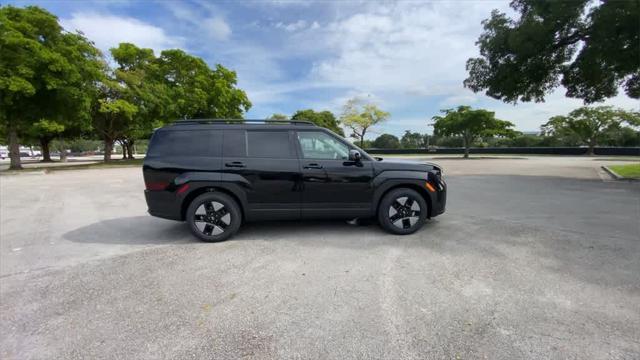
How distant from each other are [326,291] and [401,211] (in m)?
2.32

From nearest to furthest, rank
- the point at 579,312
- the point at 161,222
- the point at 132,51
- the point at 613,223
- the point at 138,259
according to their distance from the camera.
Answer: the point at 579,312 → the point at 138,259 → the point at 613,223 → the point at 161,222 → the point at 132,51

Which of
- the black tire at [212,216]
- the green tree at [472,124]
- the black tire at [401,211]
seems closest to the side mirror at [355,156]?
the black tire at [401,211]

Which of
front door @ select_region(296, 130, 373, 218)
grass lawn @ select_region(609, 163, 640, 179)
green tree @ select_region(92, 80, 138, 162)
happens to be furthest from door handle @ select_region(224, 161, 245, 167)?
green tree @ select_region(92, 80, 138, 162)

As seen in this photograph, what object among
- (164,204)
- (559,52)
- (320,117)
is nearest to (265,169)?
(164,204)

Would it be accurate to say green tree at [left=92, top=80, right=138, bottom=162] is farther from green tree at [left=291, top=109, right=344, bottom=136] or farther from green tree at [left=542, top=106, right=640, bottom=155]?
green tree at [left=542, top=106, right=640, bottom=155]

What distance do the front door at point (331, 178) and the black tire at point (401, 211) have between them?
29 cm

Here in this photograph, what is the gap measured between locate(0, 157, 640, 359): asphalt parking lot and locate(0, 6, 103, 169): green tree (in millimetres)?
16525

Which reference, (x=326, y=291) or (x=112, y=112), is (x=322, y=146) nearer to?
(x=326, y=291)

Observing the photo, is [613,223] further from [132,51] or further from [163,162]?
A: [132,51]

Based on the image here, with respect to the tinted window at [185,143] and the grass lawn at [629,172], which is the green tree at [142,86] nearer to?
the tinted window at [185,143]

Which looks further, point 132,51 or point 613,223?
point 132,51

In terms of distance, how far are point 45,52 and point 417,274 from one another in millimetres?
23055

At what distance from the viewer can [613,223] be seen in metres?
5.67

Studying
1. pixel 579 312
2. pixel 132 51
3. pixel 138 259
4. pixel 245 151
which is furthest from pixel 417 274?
pixel 132 51
